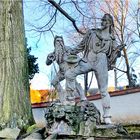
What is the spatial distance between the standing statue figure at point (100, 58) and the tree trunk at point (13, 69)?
3.76ft

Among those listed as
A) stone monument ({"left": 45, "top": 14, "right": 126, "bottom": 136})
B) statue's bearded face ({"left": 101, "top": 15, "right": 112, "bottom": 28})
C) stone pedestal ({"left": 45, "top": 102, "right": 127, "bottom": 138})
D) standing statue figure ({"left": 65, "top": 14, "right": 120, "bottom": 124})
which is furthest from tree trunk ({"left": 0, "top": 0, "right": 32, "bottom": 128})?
statue's bearded face ({"left": 101, "top": 15, "right": 112, "bottom": 28})

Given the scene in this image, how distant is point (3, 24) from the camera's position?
22.9ft

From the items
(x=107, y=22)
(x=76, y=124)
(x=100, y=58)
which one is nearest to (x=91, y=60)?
(x=100, y=58)

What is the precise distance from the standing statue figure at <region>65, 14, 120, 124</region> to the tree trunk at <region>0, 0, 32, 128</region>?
1146mm

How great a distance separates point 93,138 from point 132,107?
636 cm

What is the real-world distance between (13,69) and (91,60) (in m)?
1.52

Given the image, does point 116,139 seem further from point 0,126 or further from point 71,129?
point 0,126

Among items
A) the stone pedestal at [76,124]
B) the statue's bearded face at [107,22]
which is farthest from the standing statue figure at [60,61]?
the statue's bearded face at [107,22]

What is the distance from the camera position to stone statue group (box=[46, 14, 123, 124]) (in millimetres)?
5992

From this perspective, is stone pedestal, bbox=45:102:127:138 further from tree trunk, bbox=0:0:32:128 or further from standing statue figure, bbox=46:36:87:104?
tree trunk, bbox=0:0:32:128

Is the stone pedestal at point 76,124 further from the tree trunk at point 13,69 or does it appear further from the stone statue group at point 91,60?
the tree trunk at point 13,69

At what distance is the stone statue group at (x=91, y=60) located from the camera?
5.99 meters

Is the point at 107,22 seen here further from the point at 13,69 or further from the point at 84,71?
the point at 13,69

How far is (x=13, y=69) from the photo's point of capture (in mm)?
6852
